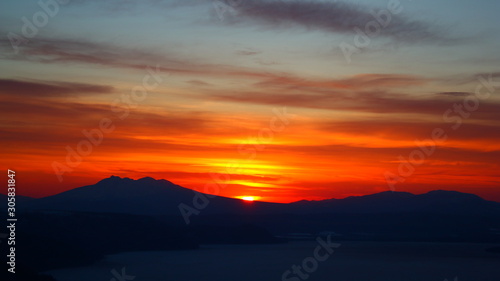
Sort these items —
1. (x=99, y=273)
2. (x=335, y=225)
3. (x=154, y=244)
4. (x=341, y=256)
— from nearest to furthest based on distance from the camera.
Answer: (x=99, y=273) < (x=341, y=256) < (x=154, y=244) < (x=335, y=225)

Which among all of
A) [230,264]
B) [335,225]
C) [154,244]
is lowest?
[230,264]

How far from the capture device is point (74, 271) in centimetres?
6044

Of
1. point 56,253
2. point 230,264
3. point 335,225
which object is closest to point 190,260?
point 230,264

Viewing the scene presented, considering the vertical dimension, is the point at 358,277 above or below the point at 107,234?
below

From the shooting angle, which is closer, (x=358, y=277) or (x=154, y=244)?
(x=358, y=277)

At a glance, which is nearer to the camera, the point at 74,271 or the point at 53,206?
the point at 74,271

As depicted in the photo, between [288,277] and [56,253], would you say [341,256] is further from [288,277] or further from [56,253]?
[56,253]

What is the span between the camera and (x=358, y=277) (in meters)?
59.4

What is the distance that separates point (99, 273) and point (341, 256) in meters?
39.4

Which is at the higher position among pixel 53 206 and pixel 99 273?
pixel 53 206

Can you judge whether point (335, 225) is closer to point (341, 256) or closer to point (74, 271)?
point (341, 256)

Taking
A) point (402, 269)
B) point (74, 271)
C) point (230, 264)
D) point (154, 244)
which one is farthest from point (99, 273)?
point (154, 244)

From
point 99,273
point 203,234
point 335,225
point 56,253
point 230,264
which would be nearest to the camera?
point 99,273

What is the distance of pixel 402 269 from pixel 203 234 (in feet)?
174
